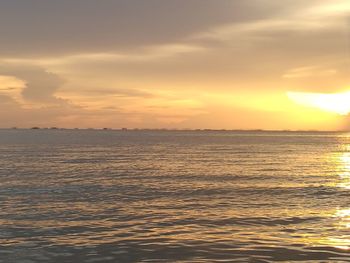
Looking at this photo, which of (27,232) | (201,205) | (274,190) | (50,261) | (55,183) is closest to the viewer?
(50,261)

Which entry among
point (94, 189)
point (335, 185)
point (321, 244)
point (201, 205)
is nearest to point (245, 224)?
point (321, 244)

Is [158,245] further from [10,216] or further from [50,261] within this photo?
[10,216]

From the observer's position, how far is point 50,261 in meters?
17.4

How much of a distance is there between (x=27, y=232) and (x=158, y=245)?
697 cm

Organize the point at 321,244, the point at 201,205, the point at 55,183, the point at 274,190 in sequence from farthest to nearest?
1. the point at 55,183
2. the point at 274,190
3. the point at 201,205
4. the point at 321,244

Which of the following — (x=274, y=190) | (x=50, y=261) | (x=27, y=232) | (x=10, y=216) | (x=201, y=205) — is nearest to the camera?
(x=50, y=261)

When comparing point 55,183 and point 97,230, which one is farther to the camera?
point 55,183

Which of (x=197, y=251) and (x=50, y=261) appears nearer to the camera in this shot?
(x=50, y=261)

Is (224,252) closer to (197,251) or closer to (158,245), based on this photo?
(197,251)

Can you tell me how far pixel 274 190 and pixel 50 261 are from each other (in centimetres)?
2464

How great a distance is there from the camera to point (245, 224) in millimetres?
23641

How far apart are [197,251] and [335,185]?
27876 millimetres

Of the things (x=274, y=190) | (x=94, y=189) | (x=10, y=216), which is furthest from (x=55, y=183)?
(x=274, y=190)

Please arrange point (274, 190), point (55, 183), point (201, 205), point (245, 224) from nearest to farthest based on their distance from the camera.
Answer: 1. point (245, 224)
2. point (201, 205)
3. point (274, 190)
4. point (55, 183)
